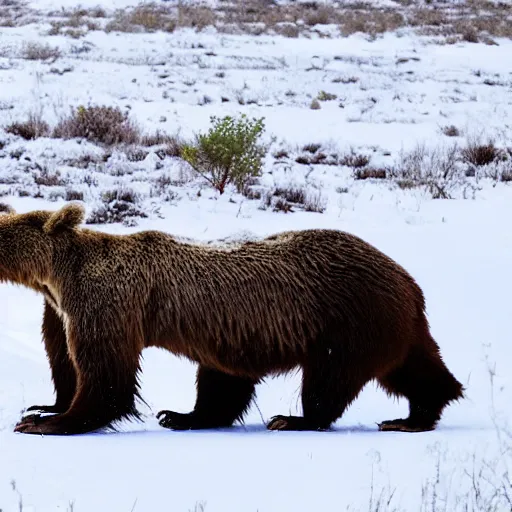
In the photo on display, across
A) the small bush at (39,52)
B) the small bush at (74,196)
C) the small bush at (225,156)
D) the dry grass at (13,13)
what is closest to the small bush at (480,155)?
the small bush at (225,156)

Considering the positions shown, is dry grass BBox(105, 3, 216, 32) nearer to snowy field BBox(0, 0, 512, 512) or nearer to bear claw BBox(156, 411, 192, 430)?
snowy field BBox(0, 0, 512, 512)

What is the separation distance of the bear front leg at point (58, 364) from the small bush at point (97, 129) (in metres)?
8.85

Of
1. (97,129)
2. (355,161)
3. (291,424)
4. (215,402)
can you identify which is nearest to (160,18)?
(97,129)

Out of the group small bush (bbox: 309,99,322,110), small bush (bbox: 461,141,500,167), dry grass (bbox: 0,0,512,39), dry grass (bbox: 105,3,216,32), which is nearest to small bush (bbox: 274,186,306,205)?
small bush (bbox: 461,141,500,167)

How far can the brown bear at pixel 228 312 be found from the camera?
14.6ft

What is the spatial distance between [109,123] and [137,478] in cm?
1099

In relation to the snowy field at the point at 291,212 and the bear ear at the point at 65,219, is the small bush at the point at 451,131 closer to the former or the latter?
the snowy field at the point at 291,212

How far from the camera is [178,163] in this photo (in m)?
12.2

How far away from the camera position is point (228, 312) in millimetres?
4555

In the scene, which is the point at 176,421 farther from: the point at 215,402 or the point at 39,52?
the point at 39,52

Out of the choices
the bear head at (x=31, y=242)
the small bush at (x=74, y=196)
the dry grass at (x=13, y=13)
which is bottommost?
the small bush at (x=74, y=196)

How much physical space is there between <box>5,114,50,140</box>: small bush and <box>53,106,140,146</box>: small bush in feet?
0.62

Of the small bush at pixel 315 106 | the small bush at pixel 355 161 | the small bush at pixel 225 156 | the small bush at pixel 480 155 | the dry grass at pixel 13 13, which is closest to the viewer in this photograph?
the small bush at pixel 225 156

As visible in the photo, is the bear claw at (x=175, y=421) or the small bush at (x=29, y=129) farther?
the small bush at (x=29, y=129)
